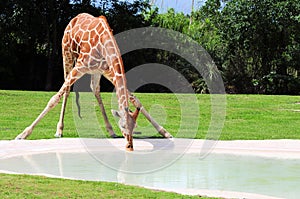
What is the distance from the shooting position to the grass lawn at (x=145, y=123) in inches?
274

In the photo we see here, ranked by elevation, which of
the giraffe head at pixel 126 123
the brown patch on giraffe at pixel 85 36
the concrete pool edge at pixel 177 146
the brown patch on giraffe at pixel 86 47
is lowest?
the concrete pool edge at pixel 177 146

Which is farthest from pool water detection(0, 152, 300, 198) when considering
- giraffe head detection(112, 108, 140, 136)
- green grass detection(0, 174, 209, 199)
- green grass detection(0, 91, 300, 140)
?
green grass detection(0, 91, 300, 140)

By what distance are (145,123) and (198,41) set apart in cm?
1652

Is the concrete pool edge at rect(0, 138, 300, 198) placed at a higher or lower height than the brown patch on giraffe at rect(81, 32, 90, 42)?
lower

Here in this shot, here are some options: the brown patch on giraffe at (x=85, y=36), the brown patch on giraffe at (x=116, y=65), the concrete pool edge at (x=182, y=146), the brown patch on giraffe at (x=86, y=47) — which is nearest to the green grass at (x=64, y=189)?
the concrete pool edge at (x=182, y=146)

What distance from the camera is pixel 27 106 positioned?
18.9 m

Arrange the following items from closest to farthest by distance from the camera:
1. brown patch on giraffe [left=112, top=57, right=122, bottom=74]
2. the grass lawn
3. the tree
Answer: the grass lawn
brown patch on giraffe [left=112, top=57, right=122, bottom=74]
the tree

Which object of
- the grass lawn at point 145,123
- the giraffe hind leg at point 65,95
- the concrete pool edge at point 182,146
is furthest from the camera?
Result: the giraffe hind leg at point 65,95

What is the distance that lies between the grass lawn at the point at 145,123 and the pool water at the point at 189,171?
1113 mm

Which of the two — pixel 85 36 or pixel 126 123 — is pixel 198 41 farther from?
pixel 126 123

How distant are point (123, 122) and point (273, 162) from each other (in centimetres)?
270

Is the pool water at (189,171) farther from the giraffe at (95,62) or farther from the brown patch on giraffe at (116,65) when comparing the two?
the brown patch on giraffe at (116,65)

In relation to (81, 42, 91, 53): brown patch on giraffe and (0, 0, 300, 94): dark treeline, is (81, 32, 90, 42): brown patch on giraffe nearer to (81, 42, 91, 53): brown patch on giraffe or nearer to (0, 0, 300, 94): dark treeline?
(81, 42, 91, 53): brown patch on giraffe

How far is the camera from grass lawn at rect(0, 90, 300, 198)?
6.96 metres
